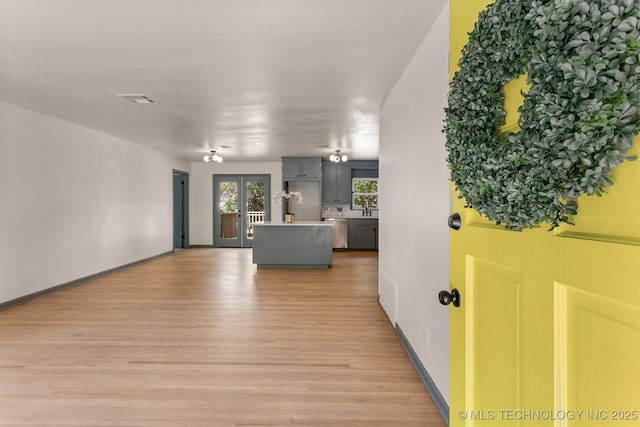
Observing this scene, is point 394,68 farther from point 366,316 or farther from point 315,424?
point 315,424

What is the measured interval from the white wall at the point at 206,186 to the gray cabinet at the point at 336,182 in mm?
1415

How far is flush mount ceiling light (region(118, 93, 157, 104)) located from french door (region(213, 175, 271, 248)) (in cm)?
583

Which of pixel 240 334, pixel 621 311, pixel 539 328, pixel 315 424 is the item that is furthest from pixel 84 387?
pixel 621 311

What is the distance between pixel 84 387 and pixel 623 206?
305 centimetres

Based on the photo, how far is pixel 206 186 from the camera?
9.97 m

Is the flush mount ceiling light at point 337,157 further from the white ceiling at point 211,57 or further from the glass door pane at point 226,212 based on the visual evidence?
the glass door pane at point 226,212

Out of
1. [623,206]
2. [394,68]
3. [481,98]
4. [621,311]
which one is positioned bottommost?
[621,311]

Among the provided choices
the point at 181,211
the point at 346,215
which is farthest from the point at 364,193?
the point at 181,211

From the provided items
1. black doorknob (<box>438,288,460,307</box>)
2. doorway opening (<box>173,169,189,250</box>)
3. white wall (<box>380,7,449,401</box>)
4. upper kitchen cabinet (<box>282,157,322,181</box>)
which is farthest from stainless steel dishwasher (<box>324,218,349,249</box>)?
black doorknob (<box>438,288,460,307</box>)

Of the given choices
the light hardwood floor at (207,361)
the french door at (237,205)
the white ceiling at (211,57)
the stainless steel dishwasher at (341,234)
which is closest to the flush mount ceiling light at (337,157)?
the stainless steel dishwasher at (341,234)

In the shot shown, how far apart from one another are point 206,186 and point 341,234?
4.11 metres

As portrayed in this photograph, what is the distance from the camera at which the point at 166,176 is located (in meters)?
8.52

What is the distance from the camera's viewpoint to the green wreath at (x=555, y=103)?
23.0 inches

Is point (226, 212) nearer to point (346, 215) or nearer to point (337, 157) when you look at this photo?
point (346, 215)
